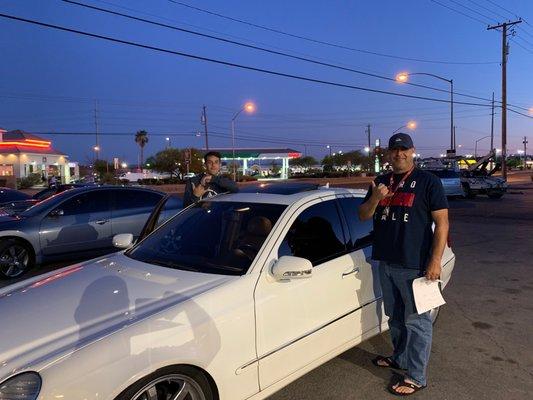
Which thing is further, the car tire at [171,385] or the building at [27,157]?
the building at [27,157]

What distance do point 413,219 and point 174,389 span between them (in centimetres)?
197

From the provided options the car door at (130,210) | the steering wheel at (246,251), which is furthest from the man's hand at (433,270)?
the car door at (130,210)

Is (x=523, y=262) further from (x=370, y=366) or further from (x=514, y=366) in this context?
(x=370, y=366)

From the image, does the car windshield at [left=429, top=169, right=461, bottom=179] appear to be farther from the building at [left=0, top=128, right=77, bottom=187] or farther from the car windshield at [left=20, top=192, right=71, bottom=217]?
the building at [left=0, top=128, right=77, bottom=187]

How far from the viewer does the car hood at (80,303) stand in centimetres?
235

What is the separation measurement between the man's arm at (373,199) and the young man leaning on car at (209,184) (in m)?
2.01

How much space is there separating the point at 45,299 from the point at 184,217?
1465mm

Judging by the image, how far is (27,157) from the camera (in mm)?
49188

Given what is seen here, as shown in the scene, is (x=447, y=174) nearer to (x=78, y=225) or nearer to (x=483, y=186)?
(x=483, y=186)

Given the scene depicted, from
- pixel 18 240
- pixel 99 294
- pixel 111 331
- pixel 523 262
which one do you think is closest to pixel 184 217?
pixel 99 294

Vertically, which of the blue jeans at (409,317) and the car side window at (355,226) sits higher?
the car side window at (355,226)

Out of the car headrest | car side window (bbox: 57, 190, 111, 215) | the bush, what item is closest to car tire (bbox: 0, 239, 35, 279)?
car side window (bbox: 57, 190, 111, 215)

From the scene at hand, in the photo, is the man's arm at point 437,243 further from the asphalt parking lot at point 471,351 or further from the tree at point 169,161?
the tree at point 169,161

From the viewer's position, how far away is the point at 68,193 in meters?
8.39
